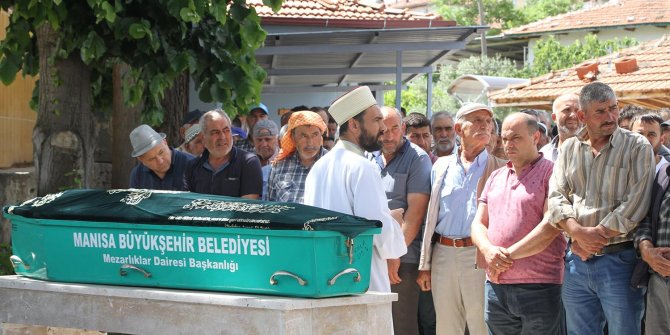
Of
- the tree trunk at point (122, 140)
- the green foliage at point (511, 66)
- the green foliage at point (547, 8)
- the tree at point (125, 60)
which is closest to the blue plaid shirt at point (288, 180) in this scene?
the tree at point (125, 60)

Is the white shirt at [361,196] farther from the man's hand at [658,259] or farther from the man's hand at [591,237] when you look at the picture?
the man's hand at [658,259]

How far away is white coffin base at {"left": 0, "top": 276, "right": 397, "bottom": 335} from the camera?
5.12 metres

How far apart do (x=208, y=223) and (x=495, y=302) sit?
7.86 ft

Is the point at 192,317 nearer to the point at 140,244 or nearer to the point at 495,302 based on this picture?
the point at 140,244

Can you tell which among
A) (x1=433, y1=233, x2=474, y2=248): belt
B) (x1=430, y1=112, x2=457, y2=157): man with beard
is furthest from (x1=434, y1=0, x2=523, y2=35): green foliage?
(x1=433, y1=233, x2=474, y2=248): belt

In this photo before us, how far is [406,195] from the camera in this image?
25.8 feet

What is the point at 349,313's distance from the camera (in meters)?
5.37

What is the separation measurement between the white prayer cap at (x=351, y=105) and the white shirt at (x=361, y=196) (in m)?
0.18

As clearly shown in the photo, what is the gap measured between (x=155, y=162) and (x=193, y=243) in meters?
3.03

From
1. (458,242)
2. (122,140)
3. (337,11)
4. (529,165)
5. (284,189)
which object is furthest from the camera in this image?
(337,11)

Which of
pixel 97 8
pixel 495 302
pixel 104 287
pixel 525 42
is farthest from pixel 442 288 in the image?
pixel 525 42

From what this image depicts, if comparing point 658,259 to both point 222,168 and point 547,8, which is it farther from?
point 547,8

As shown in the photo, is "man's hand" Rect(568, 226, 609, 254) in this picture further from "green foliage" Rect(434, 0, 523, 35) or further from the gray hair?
"green foliage" Rect(434, 0, 523, 35)

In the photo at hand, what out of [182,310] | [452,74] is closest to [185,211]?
[182,310]
